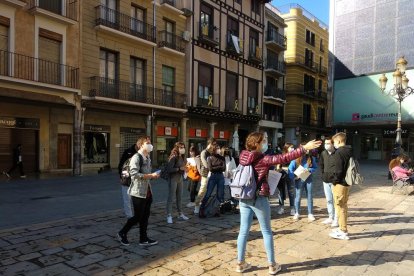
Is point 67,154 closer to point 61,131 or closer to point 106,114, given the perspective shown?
point 61,131

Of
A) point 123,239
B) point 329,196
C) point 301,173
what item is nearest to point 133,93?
point 301,173

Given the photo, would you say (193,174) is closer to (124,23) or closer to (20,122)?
(20,122)

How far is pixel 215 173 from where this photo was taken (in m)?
7.99

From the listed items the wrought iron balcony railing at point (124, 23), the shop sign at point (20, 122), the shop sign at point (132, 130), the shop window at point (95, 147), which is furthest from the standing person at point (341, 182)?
the shop sign at point (132, 130)

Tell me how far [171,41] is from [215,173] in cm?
1712

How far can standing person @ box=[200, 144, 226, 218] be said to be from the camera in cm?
791

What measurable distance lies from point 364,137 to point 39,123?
103ft

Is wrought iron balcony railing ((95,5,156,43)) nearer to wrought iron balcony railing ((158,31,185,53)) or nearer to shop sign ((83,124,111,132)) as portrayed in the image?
wrought iron balcony railing ((158,31,185,53))

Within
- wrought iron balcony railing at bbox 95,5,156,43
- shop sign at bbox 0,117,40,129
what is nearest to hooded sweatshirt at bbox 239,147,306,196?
shop sign at bbox 0,117,40,129

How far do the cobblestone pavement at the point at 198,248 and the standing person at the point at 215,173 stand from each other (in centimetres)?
51

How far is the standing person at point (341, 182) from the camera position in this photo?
6.07 metres

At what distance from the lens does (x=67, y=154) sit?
18.2m

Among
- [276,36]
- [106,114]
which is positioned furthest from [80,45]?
[276,36]

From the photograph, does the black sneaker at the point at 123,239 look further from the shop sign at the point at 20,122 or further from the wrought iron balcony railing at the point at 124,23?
the wrought iron balcony railing at the point at 124,23
